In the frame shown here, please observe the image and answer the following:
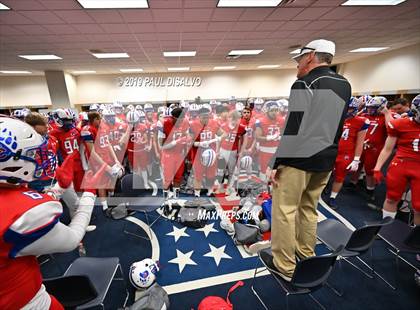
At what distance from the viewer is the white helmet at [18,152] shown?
787 millimetres

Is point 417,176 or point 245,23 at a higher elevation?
point 245,23

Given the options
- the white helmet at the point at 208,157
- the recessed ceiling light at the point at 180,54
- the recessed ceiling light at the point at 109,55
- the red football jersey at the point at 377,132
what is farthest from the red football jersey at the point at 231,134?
the recessed ceiling light at the point at 109,55

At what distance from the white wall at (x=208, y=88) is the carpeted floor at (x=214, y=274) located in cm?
1074

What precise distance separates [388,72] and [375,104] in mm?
7793

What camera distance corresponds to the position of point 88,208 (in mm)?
1081

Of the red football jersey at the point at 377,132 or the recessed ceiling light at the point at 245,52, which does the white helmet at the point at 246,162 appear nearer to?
the red football jersey at the point at 377,132

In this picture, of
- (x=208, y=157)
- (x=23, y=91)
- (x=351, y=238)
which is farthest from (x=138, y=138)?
(x=23, y=91)

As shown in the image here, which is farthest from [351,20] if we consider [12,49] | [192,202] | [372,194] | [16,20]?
[12,49]

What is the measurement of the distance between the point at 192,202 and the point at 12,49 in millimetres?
7392

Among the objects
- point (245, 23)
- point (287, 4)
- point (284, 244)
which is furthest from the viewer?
point (245, 23)

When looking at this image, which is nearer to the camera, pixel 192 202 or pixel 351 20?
pixel 192 202

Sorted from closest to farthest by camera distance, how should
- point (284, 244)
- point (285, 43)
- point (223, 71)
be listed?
1. point (284, 244)
2. point (285, 43)
3. point (223, 71)

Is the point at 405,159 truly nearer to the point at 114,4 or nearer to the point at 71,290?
the point at 71,290

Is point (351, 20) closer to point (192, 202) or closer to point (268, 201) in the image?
point (268, 201)
